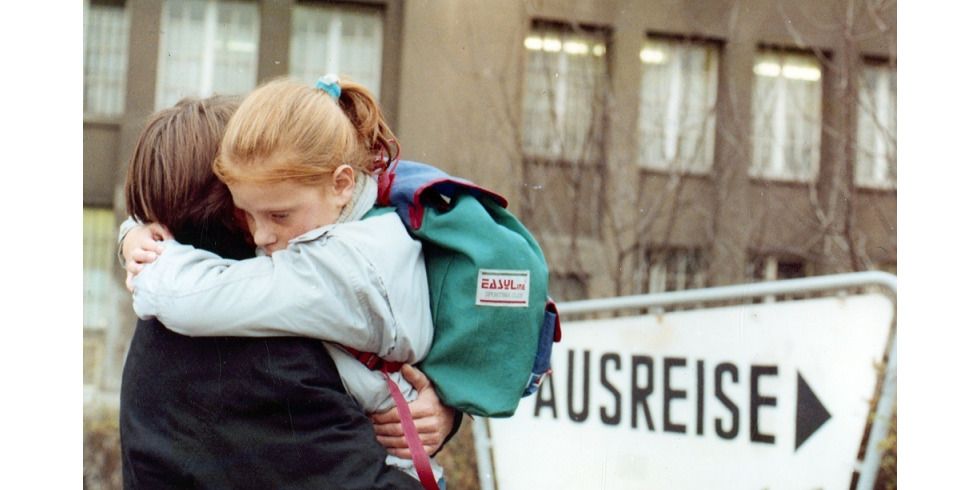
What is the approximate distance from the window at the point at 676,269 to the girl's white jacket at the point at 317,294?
10.4ft

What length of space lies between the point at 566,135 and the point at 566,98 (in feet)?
0.72

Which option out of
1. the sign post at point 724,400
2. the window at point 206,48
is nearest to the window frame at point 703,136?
the sign post at point 724,400

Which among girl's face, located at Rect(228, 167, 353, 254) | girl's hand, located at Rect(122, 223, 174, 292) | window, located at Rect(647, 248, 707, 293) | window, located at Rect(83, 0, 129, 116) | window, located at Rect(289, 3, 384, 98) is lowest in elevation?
window, located at Rect(647, 248, 707, 293)

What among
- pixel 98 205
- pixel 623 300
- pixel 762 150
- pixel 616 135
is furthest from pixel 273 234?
pixel 762 150

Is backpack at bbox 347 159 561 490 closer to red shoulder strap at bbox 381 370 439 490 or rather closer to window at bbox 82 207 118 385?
red shoulder strap at bbox 381 370 439 490

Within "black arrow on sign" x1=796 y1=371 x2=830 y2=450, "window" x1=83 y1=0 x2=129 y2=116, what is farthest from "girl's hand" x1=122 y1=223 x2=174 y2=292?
"black arrow on sign" x1=796 y1=371 x2=830 y2=450

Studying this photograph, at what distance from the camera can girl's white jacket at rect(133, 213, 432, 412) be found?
1.53 m

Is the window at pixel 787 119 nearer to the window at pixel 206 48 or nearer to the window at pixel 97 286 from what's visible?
the window at pixel 206 48

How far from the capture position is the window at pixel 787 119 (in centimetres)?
482

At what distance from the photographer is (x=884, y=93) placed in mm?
4289

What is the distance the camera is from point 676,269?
495cm

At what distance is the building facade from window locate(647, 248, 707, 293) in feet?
0.04

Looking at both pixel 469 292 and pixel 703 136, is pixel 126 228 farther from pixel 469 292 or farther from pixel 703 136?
pixel 703 136
